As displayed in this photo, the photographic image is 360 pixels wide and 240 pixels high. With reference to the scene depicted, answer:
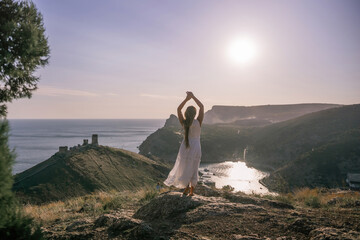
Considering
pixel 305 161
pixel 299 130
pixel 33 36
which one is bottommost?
pixel 305 161

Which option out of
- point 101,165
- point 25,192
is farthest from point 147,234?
point 101,165

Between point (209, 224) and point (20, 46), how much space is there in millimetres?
6837

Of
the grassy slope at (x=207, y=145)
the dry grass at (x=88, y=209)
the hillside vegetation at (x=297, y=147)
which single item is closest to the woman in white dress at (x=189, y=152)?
the dry grass at (x=88, y=209)

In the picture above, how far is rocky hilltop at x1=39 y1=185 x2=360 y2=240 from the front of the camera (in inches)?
169

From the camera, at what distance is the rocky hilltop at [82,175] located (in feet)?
96.8

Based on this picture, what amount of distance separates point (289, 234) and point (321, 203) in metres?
4.27

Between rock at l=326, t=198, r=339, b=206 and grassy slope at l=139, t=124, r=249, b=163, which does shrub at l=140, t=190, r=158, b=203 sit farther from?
grassy slope at l=139, t=124, r=249, b=163

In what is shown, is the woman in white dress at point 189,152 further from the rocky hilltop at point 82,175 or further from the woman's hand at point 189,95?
the rocky hilltop at point 82,175

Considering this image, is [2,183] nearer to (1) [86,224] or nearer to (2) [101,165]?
(1) [86,224]

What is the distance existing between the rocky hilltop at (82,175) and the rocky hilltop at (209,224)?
26.8 meters

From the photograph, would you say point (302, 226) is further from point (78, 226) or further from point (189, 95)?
point (78, 226)

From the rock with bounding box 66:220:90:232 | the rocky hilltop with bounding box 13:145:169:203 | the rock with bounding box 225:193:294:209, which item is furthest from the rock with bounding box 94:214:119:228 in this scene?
the rocky hilltop with bounding box 13:145:169:203

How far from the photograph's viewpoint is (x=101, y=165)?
37.6m

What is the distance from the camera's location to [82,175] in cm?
3384
